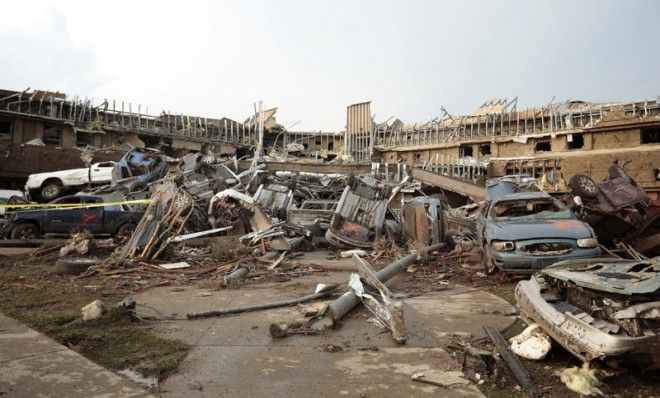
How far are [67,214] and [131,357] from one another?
36.9 ft

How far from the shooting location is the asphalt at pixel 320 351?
351 cm

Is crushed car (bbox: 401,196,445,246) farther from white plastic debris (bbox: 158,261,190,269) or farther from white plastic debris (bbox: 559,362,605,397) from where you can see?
white plastic debris (bbox: 559,362,605,397)

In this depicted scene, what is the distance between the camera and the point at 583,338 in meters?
3.41

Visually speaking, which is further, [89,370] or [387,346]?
[387,346]

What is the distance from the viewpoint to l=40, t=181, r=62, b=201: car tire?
21031 mm

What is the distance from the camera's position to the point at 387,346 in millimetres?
4535

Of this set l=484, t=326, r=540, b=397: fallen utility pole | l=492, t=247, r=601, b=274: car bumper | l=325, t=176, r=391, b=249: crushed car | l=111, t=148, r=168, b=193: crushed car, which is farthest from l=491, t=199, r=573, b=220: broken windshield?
l=111, t=148, r=168, b=193: crushed car

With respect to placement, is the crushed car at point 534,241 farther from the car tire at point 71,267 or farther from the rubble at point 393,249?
the car tire at point 71,267

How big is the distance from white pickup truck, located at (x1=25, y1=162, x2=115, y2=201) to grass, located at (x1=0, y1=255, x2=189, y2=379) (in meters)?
15.4

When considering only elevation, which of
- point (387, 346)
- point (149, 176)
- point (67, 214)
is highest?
point (149, 176)

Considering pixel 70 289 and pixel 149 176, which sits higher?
pixel 149 176

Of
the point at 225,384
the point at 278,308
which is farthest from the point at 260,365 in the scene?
the point at 278,308

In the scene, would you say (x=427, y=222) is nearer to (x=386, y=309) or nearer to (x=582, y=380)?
(x=386, y=309)

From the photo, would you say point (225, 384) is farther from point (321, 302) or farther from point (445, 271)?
point (445, 271)
